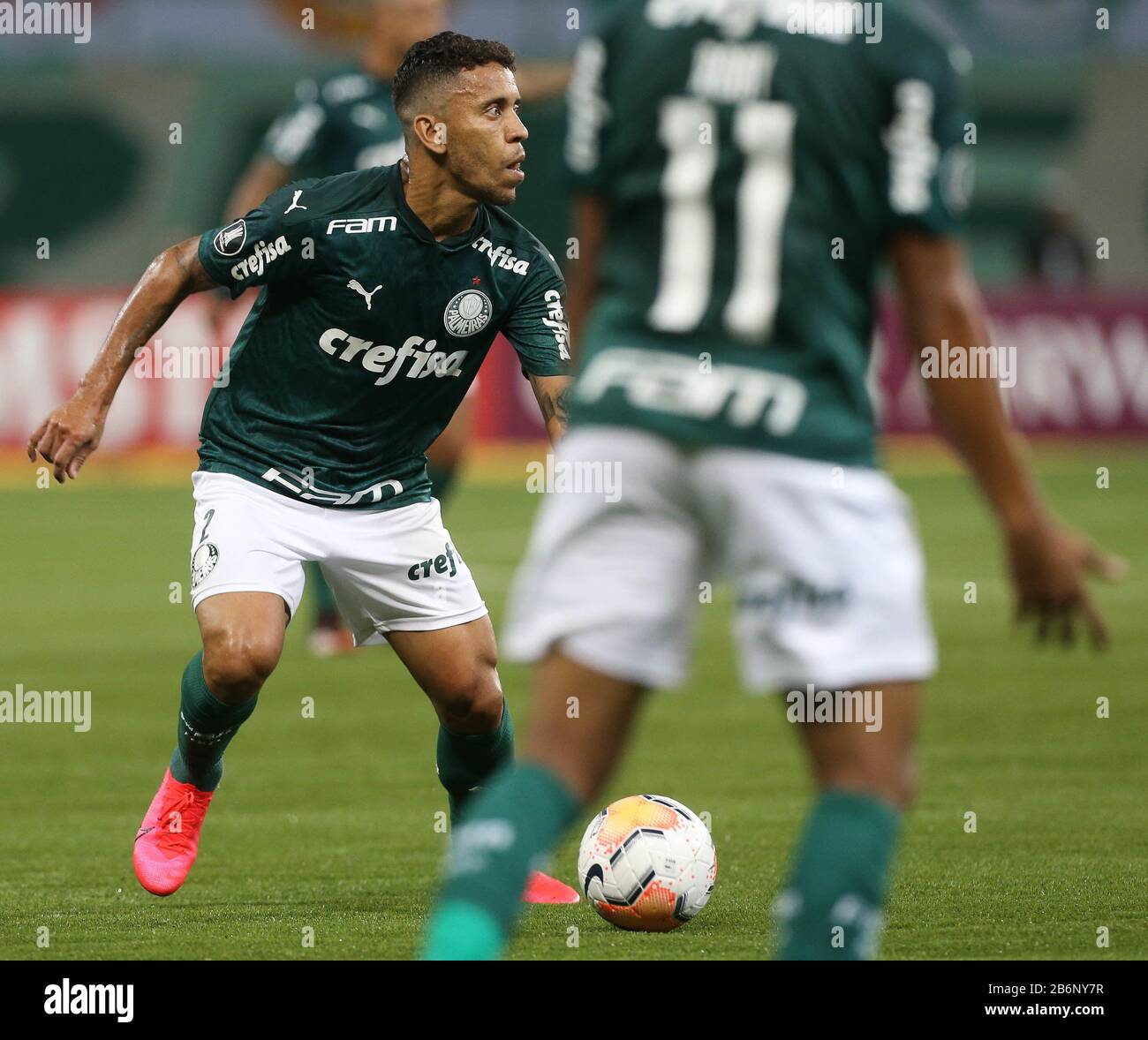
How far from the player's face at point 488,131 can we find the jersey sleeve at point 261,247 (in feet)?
1.61

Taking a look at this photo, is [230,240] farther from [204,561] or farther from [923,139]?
[923,139]

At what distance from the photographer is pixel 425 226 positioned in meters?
5.58

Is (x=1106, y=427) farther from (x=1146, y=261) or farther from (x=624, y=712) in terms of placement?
(x=624, y=712)

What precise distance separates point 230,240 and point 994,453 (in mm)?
2494

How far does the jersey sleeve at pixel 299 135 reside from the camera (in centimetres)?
1038

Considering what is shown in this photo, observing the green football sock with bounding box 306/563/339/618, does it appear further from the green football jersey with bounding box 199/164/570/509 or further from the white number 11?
the white number 11

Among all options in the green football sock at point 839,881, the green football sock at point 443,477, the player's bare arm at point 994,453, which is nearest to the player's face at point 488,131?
the player's bare arm at point 994,453

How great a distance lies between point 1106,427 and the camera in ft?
75.5

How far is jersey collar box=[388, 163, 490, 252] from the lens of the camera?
5.57 m

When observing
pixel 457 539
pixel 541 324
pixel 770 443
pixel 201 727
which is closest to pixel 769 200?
pixel 770 443

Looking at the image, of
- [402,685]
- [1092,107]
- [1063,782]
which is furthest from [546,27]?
[1063,782]

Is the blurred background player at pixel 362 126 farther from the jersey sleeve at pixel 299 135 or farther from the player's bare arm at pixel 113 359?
the player's bare arm at pixel 113 359

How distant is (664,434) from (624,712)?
1.48ft

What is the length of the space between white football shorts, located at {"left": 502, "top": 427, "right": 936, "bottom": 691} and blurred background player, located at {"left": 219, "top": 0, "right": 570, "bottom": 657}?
6677 mm
